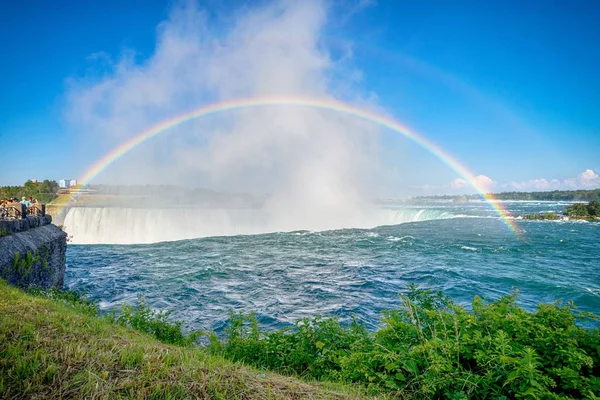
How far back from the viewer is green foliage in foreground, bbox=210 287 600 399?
10.4 feet

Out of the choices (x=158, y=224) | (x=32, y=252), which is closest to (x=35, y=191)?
(x=158, y=224)

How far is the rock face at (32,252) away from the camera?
890 centimetres

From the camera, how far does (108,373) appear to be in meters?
2.87

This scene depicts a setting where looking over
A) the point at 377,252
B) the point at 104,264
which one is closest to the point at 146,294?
the point at 104,264

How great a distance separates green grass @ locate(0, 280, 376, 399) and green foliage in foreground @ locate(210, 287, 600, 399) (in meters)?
0.66

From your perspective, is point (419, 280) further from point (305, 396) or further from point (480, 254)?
point (305, 396)

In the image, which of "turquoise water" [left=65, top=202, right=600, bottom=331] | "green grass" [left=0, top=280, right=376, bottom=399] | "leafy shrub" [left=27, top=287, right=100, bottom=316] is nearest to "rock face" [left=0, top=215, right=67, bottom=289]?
"leafy shrub" [left=27, top=287, right=100, bottom=316]

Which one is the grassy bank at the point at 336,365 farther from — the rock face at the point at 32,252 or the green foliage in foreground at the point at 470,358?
the rock face at the point at 32,252

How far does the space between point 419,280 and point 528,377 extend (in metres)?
13.6

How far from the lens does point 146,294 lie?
44.8 ft

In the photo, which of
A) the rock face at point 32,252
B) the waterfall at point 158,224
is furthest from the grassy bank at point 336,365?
the waterfall at point 158,224

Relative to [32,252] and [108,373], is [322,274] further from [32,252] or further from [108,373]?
[108,373]

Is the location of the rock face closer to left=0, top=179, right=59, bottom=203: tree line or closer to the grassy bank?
the grassy bank

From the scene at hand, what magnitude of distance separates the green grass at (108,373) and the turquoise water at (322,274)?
6.24 metres
